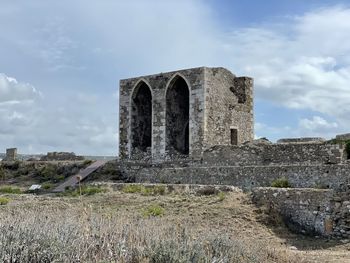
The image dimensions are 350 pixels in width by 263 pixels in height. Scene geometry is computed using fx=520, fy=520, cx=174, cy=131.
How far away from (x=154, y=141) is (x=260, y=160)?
8051mm

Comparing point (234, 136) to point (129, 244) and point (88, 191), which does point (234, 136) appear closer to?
point (88, 191)

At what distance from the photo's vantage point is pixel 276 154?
21.5 metres

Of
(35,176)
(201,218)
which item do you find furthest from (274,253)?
(35,176)

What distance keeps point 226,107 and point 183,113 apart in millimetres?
2730

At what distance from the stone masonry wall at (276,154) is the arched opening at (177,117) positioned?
4.62 metres

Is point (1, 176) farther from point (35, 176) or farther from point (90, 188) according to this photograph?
point (90, 188)

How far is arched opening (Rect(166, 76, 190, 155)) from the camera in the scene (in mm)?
28344

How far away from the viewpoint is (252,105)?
2970 centimetres

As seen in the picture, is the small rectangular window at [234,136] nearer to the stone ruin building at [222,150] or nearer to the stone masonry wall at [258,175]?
the stone ruin building at [222,150]

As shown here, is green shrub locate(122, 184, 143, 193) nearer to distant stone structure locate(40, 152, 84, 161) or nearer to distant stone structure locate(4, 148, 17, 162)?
distant stone structure locate(40, 152, 84, 161)

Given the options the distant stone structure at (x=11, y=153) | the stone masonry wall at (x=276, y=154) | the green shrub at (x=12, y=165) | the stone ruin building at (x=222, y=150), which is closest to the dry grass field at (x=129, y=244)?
the stone ruin building at (x=222, y=150)

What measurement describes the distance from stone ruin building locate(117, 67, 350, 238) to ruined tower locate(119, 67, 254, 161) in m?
0.05

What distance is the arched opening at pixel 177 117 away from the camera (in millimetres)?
28344

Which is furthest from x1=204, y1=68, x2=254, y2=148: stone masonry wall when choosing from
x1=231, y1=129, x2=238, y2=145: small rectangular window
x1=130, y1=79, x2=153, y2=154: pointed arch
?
x1=130, y1=79, x2=153, y2=154: pointed arch
